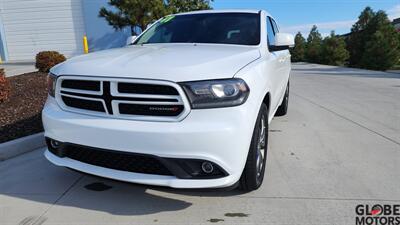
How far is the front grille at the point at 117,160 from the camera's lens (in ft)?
9.09

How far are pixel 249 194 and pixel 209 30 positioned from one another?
1933mm

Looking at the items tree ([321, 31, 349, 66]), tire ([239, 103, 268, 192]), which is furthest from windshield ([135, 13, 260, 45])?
tree ([321, 31, 349, 66])

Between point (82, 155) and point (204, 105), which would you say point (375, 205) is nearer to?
point (204, 105)

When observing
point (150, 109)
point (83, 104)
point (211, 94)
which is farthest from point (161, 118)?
point (83, 104)

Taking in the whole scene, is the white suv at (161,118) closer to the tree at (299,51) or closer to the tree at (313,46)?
the tree at (313,46)

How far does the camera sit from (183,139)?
2.60 metres

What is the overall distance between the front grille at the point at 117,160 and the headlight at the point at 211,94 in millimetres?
526

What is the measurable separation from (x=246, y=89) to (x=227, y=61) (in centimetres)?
30

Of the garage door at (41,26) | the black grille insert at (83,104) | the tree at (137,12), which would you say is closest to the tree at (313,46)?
the garage door at (41,26)

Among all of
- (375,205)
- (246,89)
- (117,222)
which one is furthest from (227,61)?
(375,205)

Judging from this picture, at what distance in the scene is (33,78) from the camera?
934 centimetres

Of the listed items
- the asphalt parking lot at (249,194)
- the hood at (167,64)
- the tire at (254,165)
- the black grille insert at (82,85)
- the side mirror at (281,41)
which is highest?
the side mirror at (281,41)

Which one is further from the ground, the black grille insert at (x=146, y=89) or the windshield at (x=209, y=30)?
the windshield at (x=209, y=30)

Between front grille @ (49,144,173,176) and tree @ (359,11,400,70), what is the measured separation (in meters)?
37.1
